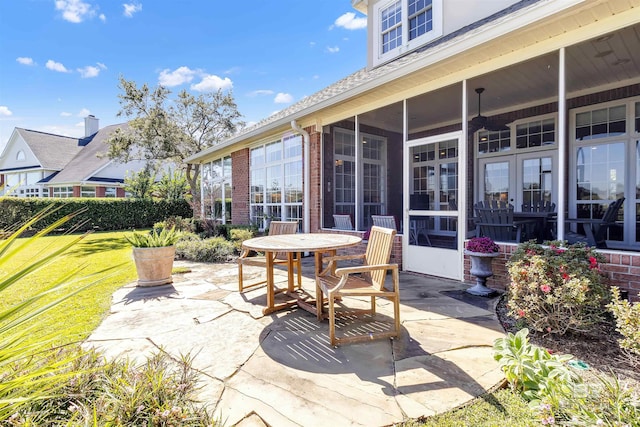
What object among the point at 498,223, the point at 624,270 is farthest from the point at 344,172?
the point at 624,270

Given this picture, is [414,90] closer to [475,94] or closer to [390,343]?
[475,94]

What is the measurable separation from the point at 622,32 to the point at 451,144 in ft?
15.4

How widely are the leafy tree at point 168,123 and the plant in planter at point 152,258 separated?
33.4ft

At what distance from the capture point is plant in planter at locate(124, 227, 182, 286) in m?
4.95

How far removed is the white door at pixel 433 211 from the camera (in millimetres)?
5102

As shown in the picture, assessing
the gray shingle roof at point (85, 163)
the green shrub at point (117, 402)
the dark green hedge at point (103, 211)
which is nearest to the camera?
the green shrub at point (117, 402)

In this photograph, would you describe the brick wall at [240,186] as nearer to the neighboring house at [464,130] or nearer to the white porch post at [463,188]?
the neighboring house at [464,130]

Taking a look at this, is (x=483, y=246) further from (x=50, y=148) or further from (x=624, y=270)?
(x=50, y=148)

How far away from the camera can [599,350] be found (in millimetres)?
2648

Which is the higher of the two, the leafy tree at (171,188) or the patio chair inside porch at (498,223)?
the leafy tree at (171,188)

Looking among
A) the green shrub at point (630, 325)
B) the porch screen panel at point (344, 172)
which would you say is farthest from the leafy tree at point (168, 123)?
the green shrub at point (630, 325)

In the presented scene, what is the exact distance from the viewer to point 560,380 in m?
1.89

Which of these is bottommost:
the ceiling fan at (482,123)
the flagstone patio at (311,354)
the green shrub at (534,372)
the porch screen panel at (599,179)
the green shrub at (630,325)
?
the flagstone patio at (311,354)

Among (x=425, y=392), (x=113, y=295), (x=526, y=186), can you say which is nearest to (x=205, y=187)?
(x=113, y=295)
